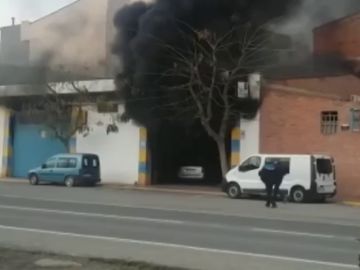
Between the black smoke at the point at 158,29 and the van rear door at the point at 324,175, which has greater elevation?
the black smoke at the point at 158,29

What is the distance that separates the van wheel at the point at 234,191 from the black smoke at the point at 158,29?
194 inches

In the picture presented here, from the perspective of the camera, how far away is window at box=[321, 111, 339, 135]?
87.3 ft

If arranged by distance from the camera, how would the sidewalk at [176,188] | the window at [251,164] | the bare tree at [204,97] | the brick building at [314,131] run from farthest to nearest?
the sidewalk at [176,188]
the brick building at [314,131]
the window at [251,164]
the bare tree at [204,97]

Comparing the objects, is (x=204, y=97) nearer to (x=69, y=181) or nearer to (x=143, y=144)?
(x=143, y=144)

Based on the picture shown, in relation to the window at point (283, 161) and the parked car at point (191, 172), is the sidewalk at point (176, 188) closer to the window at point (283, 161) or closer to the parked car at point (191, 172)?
the parked car at point (191, 172)

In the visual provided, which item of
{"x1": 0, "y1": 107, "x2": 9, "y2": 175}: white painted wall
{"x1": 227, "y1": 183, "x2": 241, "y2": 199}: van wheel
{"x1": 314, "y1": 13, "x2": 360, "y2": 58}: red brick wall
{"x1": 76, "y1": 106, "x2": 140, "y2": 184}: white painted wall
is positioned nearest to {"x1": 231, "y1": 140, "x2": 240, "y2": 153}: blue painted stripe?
{"x1": 227, "y1": 183, "x2": 241, "y2": 199}: van wheel

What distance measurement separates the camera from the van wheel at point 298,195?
2397 cm

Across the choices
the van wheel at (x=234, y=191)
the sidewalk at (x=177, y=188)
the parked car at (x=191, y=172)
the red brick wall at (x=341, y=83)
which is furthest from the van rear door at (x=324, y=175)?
the red brick wall at (x=341, y=83)

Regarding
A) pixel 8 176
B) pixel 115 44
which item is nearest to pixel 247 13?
pixel 115 44

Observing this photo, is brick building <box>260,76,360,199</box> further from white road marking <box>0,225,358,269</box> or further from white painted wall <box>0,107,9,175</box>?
white painted wall <box>0,107,9,175</box>

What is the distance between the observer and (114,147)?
3469 cm

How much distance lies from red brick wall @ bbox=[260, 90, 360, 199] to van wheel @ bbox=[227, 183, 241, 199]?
3.49 metres

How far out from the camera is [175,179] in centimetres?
3450

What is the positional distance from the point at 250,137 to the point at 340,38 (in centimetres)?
2633
